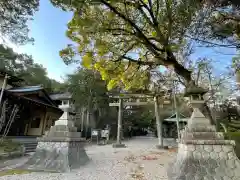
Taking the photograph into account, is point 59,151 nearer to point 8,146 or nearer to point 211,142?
point 8,146

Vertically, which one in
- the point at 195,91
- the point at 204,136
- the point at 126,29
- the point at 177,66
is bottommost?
the point at 204,136

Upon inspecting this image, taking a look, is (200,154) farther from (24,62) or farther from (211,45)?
(24,62)

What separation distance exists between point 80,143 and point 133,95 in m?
5.69

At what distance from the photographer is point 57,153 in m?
4.79

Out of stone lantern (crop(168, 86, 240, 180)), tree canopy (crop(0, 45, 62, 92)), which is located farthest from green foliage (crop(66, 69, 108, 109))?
stone lantern (crop(168, 86, 240, 180))

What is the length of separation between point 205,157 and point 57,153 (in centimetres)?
389

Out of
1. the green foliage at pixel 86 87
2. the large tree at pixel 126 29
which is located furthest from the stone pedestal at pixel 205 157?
the green foliage at pixel 86 87

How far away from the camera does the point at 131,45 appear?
5.59 metres

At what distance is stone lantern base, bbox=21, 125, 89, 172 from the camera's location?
453 cm

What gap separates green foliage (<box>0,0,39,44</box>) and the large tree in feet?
15.8

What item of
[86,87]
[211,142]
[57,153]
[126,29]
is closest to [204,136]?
[211,142]

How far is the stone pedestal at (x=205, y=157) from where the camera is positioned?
9.77 ft

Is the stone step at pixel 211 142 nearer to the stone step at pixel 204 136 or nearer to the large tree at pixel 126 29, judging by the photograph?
the stone step at pixel 204 136

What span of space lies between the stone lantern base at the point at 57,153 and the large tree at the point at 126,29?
2510 millimetres
